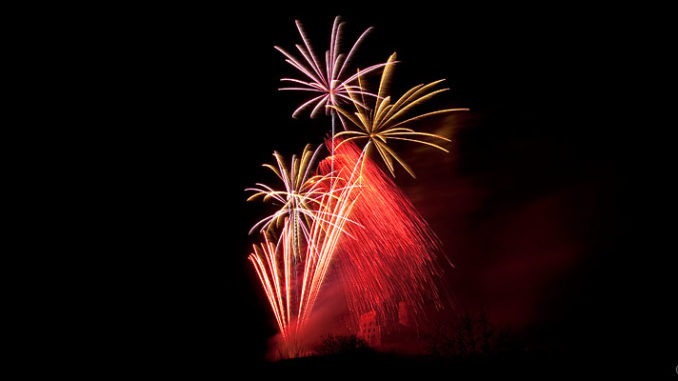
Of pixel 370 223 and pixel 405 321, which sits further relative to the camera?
pixel 405 321

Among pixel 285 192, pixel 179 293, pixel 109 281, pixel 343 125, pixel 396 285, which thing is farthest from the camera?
pixel 179 293

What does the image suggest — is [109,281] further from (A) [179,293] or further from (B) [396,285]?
(B) [396,285]

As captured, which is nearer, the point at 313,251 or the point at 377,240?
the point at 377,240

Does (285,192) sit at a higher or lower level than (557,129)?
lower

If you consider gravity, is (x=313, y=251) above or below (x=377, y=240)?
above

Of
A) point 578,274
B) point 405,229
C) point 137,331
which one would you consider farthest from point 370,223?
point 137,331

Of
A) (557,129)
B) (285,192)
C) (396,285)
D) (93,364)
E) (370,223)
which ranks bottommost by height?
(93,364)

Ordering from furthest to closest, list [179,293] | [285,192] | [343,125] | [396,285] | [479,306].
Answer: [179,293] → [479,306] → [396,285] → [285,192] → [343,125]

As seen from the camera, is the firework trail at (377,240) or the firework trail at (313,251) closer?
the firework trail at (377,240)

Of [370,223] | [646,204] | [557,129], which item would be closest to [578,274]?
[646,204]

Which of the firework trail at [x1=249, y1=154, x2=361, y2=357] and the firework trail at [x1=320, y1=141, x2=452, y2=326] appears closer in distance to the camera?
the firework trail at [x1=320, y1=141, x2=452, y2=326]
